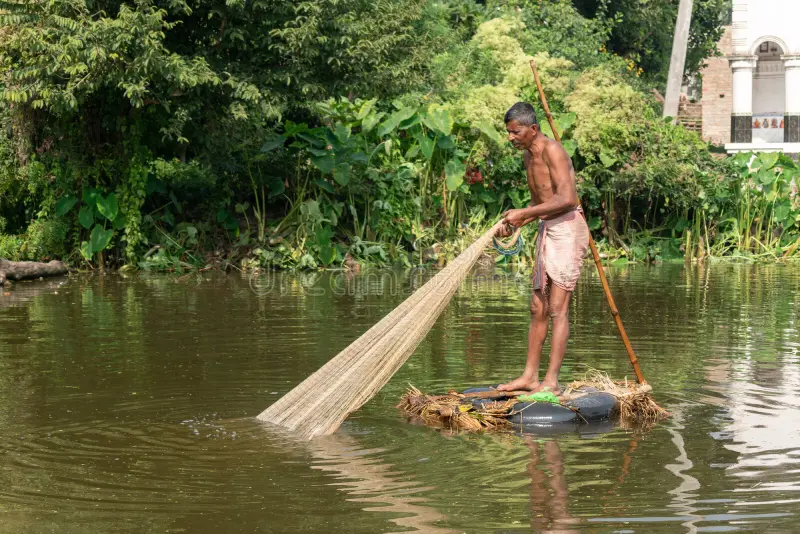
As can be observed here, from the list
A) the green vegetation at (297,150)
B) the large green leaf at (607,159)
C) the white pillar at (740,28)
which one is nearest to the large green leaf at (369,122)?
the green vegetation at (297,150)

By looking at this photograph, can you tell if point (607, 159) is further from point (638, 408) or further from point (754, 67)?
point (638, 408)

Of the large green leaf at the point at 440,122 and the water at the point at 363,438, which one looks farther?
the large green leaf at the point at 440,122

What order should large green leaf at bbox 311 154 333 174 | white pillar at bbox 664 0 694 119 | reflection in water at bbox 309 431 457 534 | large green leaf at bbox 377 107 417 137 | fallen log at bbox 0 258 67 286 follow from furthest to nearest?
white pillar at bbox 664 0 694 119, large green leaf at bbox 377 107 417 137, large green leaf at bbox 311 154 333 174, fallen log at bbox 0 258 67 286, reflection in water at bbox 309 431 457 534

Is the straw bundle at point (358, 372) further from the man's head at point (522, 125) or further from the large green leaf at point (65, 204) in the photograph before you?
the large green leaf at point (65, 204)

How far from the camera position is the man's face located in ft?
21.7

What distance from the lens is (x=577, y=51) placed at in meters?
24.6

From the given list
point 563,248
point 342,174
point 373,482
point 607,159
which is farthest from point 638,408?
point 607,159

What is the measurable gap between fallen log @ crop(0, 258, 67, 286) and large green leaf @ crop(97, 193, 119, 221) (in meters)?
0.89

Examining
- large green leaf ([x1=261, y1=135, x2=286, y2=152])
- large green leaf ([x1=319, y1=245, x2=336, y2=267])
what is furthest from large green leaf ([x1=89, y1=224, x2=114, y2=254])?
large green leaf ([x1=319, y1=245, x2=336, y2=267])

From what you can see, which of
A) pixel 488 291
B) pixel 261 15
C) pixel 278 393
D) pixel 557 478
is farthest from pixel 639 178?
pixel 557 478

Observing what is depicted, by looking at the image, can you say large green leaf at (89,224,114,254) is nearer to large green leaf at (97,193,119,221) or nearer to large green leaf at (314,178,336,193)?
large green leaf at (97,193,119,221)

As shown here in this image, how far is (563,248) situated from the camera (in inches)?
267

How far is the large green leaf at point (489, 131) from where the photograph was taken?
17.8 meters

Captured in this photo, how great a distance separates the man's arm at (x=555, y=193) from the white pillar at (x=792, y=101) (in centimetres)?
2178
